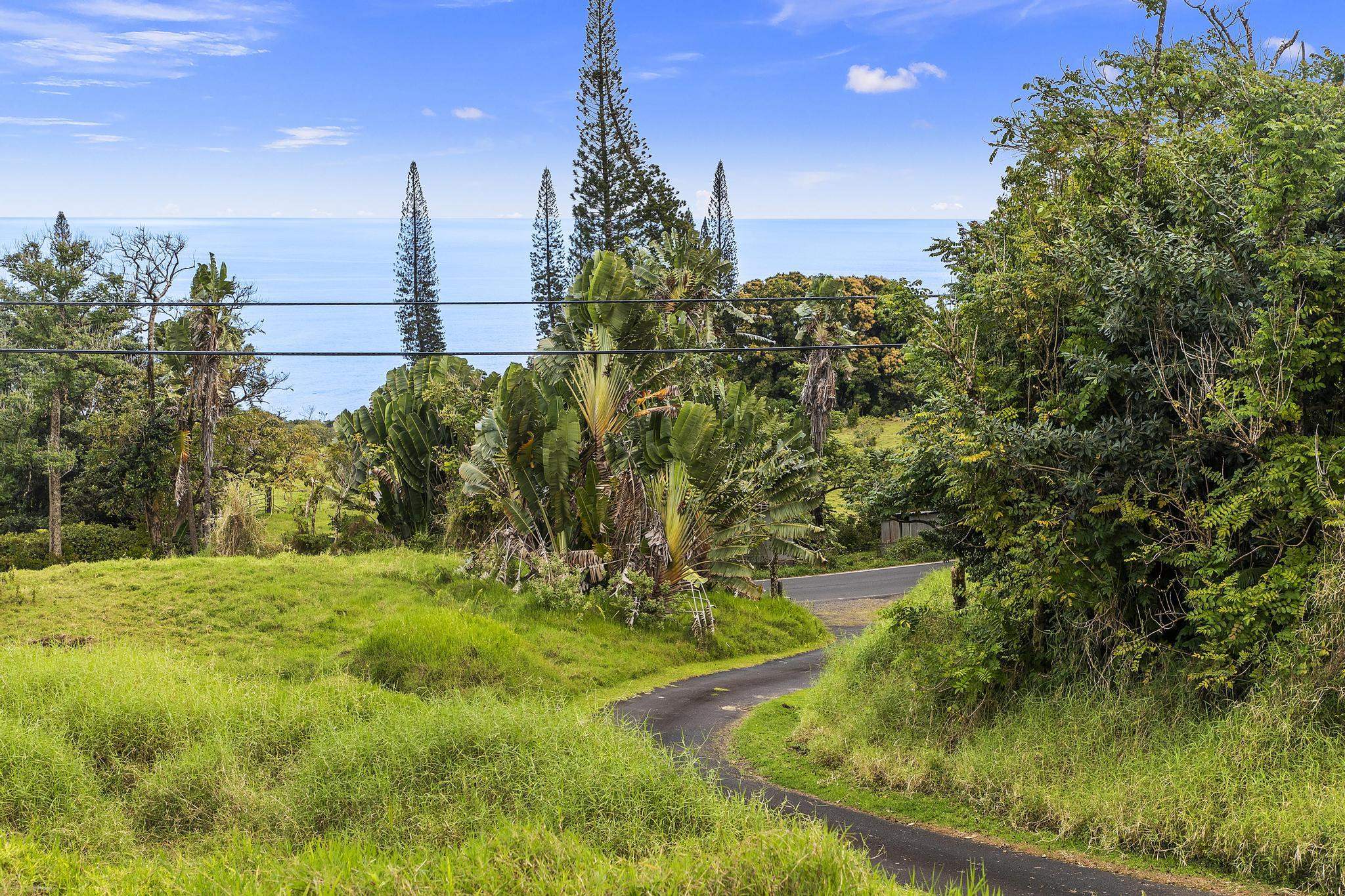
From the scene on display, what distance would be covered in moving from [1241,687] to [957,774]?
2599 mm

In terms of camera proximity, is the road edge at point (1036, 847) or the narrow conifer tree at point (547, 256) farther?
the narrow conifer tree at point (547, 256)

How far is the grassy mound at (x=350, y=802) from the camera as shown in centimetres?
636

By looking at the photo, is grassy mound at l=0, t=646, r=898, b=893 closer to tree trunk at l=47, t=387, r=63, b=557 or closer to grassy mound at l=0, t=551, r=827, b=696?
grassy mound at l=0, t=551, r=827, b=696

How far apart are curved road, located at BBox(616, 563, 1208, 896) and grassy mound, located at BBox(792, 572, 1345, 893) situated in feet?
2.07

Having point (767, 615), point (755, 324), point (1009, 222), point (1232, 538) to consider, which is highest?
point (755, 324)

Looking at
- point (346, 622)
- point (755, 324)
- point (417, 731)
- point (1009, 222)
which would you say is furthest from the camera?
point (755, 324)

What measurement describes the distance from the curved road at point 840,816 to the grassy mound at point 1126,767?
631 mm

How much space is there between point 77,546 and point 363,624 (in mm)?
16812

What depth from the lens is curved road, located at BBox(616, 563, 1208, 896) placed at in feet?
25.5

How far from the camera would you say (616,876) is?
20.6 feet

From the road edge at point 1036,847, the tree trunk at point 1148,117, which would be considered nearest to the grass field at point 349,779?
the road edge at point 1036,847

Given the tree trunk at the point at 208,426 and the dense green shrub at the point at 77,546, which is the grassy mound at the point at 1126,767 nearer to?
the tree trunk at the point at 208,426

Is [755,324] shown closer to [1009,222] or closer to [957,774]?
[1009,222]

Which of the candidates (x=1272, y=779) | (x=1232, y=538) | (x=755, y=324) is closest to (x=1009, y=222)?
(x=1232, y=538)
